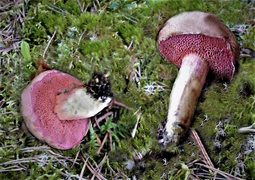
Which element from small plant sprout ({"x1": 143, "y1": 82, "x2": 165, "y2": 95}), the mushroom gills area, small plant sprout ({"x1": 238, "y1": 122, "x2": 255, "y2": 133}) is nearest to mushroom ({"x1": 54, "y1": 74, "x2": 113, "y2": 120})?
the mushroom gills area

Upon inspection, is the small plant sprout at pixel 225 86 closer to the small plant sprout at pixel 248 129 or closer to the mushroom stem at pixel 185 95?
the mushroom stem at pixel 185 95

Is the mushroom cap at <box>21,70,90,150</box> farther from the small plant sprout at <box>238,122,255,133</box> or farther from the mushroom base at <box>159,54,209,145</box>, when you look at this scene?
the small plant sprout at <box>238,122,255,133</box>

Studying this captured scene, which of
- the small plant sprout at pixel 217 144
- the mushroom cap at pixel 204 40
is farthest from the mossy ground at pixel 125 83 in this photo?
the mushroom cap at pixel 204 40

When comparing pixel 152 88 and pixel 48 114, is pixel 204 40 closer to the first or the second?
pixel 152 88

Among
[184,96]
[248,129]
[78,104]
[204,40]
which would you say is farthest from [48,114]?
[248,129]

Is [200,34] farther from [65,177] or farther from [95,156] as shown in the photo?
[65,177]

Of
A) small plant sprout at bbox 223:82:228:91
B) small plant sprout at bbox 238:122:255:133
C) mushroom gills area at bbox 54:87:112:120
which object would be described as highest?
mushroom gills area at bbox 54:87:112:120

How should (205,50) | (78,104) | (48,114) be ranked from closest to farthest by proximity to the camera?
(48,114) < (78,104) < (205,50)

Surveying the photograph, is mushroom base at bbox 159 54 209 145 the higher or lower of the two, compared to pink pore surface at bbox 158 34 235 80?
lower
